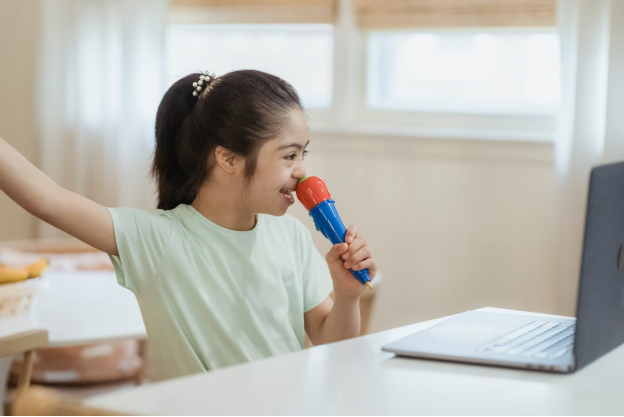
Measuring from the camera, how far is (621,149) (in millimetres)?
2639

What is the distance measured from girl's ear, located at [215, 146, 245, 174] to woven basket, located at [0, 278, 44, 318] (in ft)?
1.66

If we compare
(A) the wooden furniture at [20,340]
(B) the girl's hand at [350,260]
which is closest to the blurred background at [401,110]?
(B) the girl's hand at [350,260]

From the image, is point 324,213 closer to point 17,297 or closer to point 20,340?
point 20,340

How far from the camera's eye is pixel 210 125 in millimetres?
1459

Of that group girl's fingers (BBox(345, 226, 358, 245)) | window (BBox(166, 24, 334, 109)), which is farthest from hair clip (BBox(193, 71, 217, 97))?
window (BBox(166, 24, 334, 109))

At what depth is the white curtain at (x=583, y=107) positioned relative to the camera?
2.62 meters

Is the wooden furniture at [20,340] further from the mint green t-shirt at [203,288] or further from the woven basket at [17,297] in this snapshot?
the mint green t-shirt at [203,288]

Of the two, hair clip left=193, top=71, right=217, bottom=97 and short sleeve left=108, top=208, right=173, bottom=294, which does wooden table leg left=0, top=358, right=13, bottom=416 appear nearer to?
short sleeve left=108, top=208, right=173, bottom=294

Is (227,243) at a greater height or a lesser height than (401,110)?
lesser

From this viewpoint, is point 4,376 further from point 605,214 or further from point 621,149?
point 621,149

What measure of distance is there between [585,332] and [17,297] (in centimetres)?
111

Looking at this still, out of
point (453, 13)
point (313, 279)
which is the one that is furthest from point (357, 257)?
point (453, 13)

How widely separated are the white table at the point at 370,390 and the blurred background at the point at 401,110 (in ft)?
6.07

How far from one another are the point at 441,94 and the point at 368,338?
2147 millimetres
